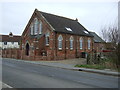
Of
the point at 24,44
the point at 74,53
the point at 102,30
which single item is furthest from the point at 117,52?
the point at 24,44

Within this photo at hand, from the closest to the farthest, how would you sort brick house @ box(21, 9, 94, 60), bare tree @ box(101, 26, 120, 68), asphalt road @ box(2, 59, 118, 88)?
asphalt road @ box(2, 59, 118, 88) → bare tree @ box(101, 26, 120, 68) → brick house @ box(21, 9, 94, 60)

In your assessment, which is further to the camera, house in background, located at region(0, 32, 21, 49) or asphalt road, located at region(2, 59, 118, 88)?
house in background, located at region(0, 32, 21, 49)

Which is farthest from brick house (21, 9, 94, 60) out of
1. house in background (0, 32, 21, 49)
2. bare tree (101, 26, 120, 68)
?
house in background (0, 32, 21, 49)

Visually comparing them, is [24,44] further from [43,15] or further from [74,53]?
[74,53]

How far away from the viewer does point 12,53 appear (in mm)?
40875

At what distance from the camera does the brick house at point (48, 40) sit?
35219 mm

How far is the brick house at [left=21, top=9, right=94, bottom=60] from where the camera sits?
35.2 meters

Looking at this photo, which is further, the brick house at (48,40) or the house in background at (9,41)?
the house in background at (9,41)

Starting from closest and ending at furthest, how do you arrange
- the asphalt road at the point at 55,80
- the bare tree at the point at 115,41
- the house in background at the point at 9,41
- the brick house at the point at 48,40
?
the asphalt road at the point at 55,80 < the bare tree at the point at 115,41 < the brick house at the point at 48,40 < the house in background at the point at 9,41

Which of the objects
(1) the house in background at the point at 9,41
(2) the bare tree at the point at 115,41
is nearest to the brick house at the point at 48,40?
(2) the bare tree at the point at 115,41

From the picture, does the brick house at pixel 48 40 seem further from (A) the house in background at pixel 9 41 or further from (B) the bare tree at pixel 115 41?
(A) the house in background at pixel 9 41

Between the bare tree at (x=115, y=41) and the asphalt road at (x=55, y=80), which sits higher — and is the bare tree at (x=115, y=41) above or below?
above

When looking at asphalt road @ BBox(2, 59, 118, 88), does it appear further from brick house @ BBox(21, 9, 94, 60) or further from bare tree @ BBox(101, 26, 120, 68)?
brick house @ BBox(21, 9, 94, 60)

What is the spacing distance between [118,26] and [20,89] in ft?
38.8
